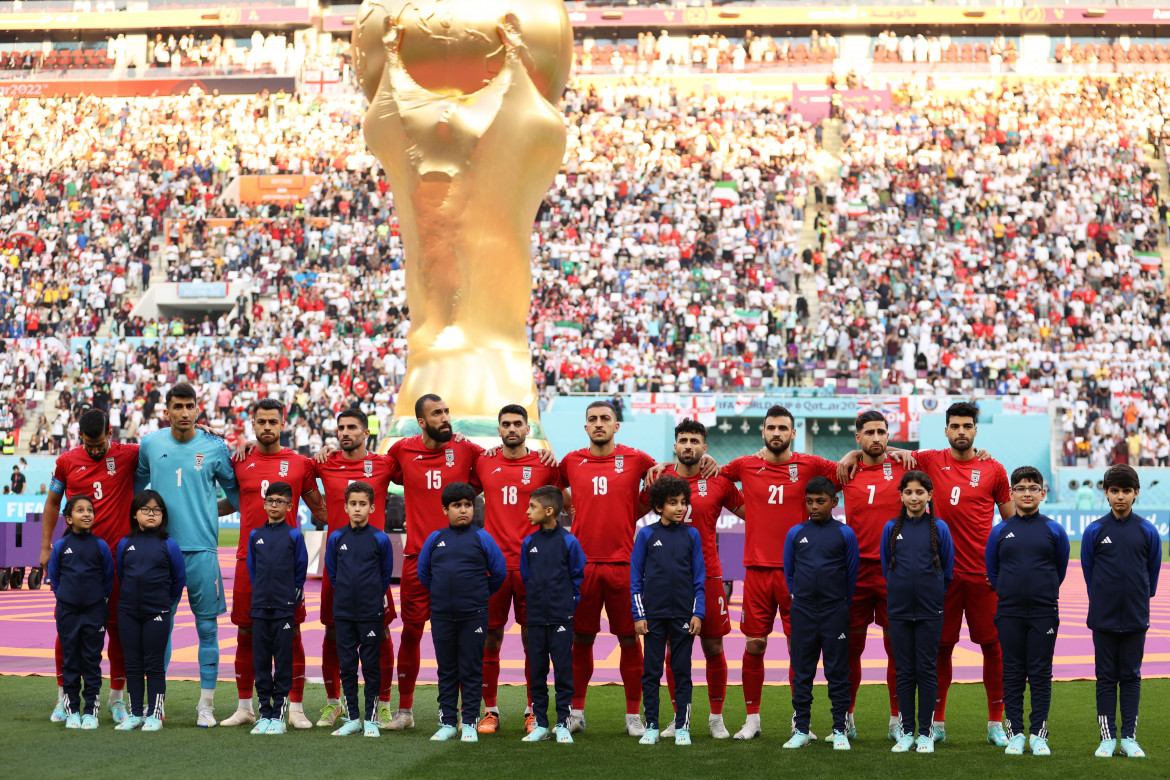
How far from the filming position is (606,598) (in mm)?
7629

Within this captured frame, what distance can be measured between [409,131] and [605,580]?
883cm

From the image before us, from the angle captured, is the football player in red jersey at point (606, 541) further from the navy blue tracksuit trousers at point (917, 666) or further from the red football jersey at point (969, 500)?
the red football jersey at point (969, 500)

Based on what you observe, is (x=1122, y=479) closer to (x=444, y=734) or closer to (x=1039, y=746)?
(x=1039, y=746)

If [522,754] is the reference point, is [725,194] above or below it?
above

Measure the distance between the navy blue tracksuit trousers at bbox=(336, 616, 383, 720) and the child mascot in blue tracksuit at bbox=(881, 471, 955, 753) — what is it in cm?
271

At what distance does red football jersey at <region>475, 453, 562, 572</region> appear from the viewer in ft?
25.2

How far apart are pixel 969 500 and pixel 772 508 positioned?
3.50 feet

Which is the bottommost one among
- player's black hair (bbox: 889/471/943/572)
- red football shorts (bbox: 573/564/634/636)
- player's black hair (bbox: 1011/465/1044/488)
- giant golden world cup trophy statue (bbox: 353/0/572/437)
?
red football shorts (bbox: 573/564/634/636)

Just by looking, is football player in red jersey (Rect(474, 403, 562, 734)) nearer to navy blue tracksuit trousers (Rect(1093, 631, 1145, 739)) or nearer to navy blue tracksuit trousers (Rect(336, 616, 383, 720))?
navy blue tracksuit trousers (Rect(336, 616, 383, 720))

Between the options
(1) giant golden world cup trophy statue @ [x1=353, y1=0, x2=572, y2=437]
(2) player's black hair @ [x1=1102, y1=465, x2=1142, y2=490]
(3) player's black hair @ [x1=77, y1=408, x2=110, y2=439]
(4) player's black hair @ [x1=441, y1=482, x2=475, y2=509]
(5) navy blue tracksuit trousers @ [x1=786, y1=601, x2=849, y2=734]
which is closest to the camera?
(2) player's black hair @ [x1=1102, y1=465, x2=1142, y2=490]

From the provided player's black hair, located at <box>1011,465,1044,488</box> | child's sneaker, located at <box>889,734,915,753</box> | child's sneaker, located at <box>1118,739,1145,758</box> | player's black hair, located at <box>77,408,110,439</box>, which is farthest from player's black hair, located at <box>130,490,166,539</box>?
child's sneaker, located at <box>1118,739,1145,758</box>

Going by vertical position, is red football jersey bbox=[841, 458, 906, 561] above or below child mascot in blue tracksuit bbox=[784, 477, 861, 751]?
above

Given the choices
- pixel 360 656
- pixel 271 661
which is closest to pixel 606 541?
pixel 360 656

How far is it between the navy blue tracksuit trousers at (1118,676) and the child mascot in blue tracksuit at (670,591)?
202 centimetres
